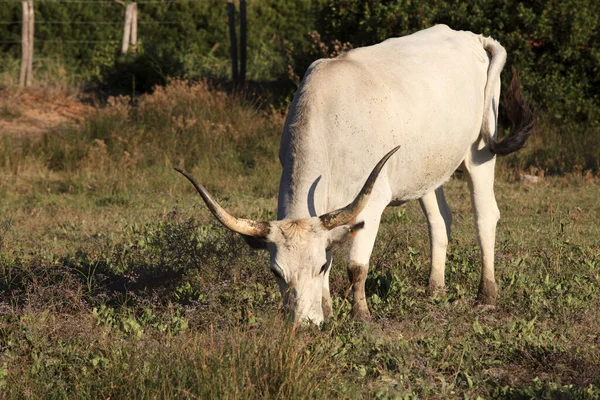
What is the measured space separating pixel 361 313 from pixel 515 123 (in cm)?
220

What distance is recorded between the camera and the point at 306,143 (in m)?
5.22

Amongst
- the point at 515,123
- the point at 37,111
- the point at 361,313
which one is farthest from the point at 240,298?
the point at 37,111

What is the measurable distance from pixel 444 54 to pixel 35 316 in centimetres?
331

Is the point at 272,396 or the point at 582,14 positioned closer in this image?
the point at 272,396

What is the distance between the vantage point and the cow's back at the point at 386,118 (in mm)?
5238

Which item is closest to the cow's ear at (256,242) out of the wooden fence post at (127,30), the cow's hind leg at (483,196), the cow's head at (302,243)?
the cow's head at (302,243)

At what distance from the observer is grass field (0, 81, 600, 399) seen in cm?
417

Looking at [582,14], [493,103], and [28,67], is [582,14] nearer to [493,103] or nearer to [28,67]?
[493,103]

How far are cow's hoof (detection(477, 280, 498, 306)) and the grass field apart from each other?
0.07 meters

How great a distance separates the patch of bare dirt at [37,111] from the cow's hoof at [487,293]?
767 cm

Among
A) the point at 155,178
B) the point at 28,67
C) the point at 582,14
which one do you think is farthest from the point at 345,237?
the point at 28,67

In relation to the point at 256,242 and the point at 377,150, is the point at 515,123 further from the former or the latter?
the point at 256,242

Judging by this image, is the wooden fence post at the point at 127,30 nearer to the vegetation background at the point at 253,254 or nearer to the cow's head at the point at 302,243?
the vegetation background at the point at 253,254

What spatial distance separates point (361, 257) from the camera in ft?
17.6
